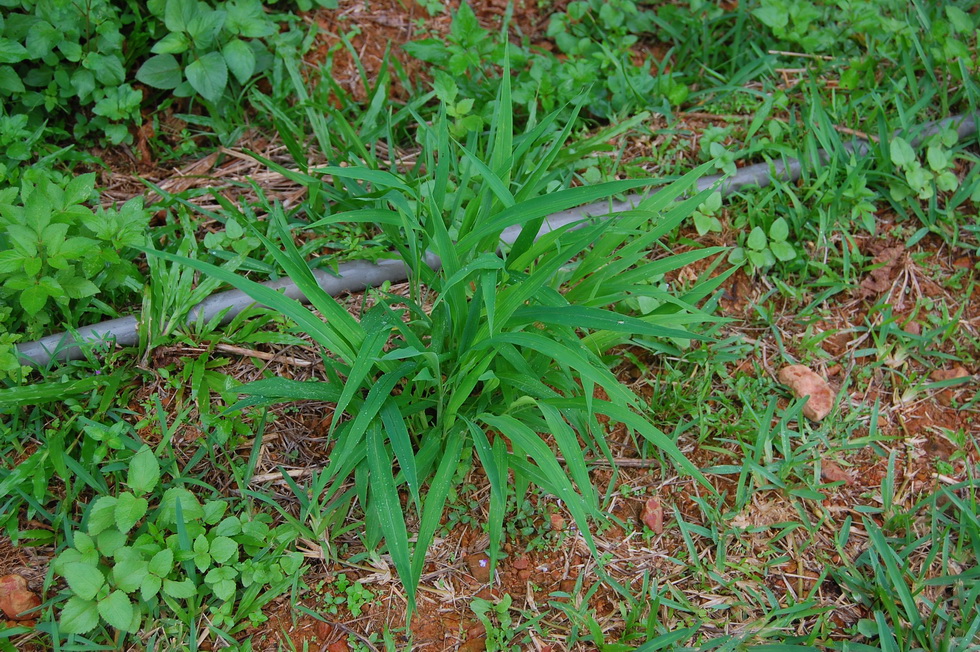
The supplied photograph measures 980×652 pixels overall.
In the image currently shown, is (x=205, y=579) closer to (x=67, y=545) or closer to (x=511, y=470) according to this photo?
(x=67, y=545)

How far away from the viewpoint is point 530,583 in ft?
5.95

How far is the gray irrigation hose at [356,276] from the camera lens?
6.71 ft

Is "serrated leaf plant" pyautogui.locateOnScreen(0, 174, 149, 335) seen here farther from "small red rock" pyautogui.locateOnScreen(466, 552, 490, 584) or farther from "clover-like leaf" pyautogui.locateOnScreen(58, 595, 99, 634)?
"small red rock" pyautogui.locateOnScreen(466, 552, 490, 584)

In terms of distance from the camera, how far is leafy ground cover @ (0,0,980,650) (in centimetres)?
170

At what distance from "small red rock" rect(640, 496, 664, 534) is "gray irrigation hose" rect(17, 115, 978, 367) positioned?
2.61ft

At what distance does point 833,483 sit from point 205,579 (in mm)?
1590

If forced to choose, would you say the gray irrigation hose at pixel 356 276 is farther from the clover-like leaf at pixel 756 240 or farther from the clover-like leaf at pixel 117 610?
the clover-like leaf at pixel 117 610

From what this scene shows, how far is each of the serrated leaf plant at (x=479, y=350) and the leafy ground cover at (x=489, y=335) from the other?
1cm

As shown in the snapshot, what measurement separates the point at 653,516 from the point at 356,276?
3.55ft

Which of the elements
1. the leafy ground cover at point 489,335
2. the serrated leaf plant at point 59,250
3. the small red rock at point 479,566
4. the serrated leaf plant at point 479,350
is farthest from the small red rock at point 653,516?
the serrated leaf plant at point 59,250

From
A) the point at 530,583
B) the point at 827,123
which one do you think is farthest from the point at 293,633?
the point at 827,123

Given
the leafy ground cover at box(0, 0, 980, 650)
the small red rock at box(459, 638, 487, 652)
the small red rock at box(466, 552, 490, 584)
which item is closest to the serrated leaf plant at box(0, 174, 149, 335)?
the leafy ground cover at box(0, 0, 980, 650)

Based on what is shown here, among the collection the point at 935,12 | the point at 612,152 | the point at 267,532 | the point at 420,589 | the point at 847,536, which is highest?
the point at 935,12

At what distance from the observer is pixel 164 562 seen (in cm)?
166
